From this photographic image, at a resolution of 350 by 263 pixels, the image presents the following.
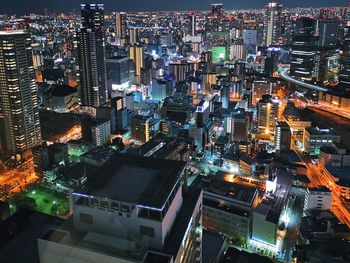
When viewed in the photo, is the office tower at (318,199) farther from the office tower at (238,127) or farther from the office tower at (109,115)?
the office tower at (109,115)

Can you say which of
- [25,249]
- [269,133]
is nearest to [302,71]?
[269,133]

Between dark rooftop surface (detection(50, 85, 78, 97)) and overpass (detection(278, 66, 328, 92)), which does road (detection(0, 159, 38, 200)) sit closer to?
dark rooftop surface (detection(50, 85, 78, 97))

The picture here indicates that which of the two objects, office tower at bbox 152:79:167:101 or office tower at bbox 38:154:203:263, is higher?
office tower at bbox 38:154:203:263

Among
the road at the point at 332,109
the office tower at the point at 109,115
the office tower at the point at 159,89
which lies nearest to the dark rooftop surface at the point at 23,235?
the office tower at the point at 109,115

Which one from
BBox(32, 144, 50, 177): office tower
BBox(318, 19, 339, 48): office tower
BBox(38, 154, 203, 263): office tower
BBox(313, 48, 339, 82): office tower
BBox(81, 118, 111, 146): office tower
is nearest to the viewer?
BBox(38, 154, 203, 263): office tower

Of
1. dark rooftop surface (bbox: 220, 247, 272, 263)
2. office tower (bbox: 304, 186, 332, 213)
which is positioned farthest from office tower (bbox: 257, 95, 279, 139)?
dark rooftop surface (bbox: 220, 247, 272, 263)

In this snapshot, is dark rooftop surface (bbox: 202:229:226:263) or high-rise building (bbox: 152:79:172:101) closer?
dark rooftop surface (bbox: 202:229:226:263)

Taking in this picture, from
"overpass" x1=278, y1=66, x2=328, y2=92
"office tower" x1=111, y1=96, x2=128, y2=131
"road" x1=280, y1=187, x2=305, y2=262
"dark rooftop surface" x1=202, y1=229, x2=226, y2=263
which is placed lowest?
"road" x1=280, y1=187, x2=305, y2=262

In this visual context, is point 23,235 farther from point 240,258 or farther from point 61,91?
point 61,91
